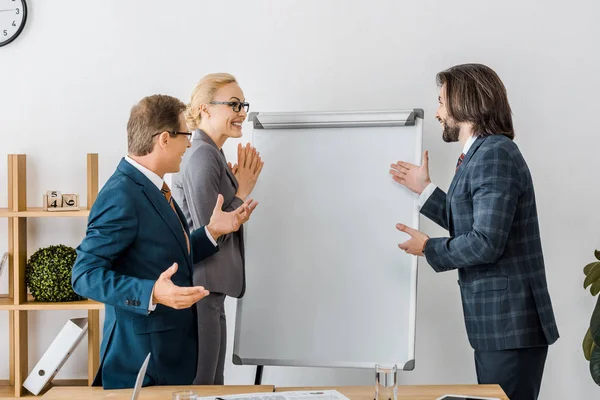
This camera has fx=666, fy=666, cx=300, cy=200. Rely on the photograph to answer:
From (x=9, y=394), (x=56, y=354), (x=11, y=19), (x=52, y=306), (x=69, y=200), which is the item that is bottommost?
(x=9, y=394)

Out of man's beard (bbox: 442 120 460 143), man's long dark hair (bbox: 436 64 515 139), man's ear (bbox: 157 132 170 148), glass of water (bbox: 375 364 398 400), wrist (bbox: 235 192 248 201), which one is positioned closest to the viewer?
glass of water (bbox: 375 364 398 400)

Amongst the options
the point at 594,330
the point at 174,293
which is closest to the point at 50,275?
the point at 174,293

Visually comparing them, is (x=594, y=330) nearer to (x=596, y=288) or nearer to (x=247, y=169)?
(x=596, y=288)

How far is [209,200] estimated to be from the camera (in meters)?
2.47

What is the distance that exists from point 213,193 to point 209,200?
0.11 feet

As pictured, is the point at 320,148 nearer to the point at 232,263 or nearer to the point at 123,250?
the point at 232,263

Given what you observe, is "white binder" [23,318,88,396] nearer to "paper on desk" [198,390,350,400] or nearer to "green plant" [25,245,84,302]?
"green plant" [25,245,84,302]

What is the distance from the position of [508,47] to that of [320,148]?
1.08 meters

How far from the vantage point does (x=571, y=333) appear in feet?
10.4

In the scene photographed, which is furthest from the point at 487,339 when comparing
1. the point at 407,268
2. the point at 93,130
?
the point at 93,130

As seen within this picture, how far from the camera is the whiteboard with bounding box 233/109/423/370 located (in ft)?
8.71

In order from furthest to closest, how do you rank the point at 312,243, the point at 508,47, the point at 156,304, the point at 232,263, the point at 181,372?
the point at 508,47, the point at 312,243, the point at 232,263, the point at 181,372, the point at 156,304

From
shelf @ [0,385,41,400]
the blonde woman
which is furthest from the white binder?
the blonde woman

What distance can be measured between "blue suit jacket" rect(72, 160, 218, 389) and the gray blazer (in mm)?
434
